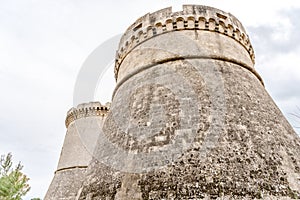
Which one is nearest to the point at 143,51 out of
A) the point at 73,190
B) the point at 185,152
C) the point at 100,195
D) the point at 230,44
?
the point at 230,44

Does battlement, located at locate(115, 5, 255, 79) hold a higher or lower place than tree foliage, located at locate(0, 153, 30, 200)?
higher

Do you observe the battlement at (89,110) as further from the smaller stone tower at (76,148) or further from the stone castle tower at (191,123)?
the stone castle tower at (191,123)

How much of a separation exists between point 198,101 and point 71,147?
12.4 meters

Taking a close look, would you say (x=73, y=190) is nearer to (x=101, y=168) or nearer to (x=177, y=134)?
(x=101, y=168)

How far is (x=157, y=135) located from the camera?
5.56 metres

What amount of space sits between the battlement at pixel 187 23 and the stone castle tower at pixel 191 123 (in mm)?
31

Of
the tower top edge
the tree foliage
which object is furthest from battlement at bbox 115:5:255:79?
the tree foliage

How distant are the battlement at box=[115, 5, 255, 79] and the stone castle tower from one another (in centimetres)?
3

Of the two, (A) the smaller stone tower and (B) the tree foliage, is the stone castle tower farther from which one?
(A) the smaller stone tower

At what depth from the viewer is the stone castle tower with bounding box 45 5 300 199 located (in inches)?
184

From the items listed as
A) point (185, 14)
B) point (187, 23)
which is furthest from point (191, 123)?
point (185, 14)

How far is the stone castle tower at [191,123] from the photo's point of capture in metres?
4.68

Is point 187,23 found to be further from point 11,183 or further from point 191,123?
point 11,183

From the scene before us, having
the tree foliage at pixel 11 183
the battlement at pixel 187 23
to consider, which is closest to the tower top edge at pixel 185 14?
the battlement at pixel 187 23
